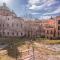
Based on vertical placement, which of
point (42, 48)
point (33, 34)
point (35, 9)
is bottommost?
point (42, 48)

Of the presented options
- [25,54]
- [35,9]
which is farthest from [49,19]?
[25,54]

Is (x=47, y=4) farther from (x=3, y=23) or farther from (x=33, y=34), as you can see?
(x=3, y=23)

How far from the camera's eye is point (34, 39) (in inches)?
96.0

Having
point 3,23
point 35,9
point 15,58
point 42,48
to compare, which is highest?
point 35,9

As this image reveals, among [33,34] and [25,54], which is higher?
[33,34]

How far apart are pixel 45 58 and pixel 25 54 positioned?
31 cm

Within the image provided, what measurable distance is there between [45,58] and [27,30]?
1.67 ft

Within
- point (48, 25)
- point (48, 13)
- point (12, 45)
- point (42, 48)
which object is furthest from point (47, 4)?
point (12, 45)

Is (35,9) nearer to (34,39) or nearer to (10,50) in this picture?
(34,39)

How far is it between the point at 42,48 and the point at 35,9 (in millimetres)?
617

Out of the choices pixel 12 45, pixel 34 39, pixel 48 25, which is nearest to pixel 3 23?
pixel 12 45

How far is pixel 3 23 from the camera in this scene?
2.47 meters

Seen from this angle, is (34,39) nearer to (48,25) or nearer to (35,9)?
(48,25)

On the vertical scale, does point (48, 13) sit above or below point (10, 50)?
above
